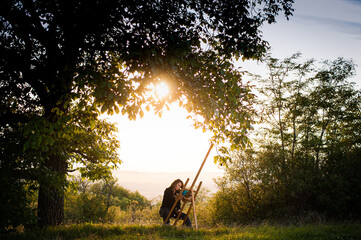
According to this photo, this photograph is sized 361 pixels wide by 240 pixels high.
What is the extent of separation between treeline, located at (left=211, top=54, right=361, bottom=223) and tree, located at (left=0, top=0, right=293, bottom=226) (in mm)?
5892

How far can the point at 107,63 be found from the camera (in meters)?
6.13

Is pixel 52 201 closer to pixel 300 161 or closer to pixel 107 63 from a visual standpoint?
pixel 107 63

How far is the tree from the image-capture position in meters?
5.11

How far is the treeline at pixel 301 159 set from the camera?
11211 millimetres

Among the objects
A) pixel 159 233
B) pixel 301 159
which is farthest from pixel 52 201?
pixel 301 159

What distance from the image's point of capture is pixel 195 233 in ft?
22.4

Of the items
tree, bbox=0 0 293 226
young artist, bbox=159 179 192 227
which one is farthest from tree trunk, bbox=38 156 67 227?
young artist, bbox=159 179 192 227

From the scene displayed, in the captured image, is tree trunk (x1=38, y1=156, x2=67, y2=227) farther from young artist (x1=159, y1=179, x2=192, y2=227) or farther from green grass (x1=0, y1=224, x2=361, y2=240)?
young artist (x1=159, y1=179, x2=192, y2=227)

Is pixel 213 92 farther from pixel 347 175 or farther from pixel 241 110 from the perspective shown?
pixel 347 175

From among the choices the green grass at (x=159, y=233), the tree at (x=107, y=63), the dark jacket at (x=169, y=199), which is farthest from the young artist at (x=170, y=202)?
the tree at (x=107, y=63)

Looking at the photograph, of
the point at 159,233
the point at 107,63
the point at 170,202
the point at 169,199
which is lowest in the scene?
the point at 159,233

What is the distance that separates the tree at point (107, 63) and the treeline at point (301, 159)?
589cm

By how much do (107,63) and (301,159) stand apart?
10.8 m

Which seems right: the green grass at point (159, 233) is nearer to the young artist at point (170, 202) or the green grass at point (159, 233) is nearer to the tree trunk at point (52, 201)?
the tree trunk at point (52, 201)
